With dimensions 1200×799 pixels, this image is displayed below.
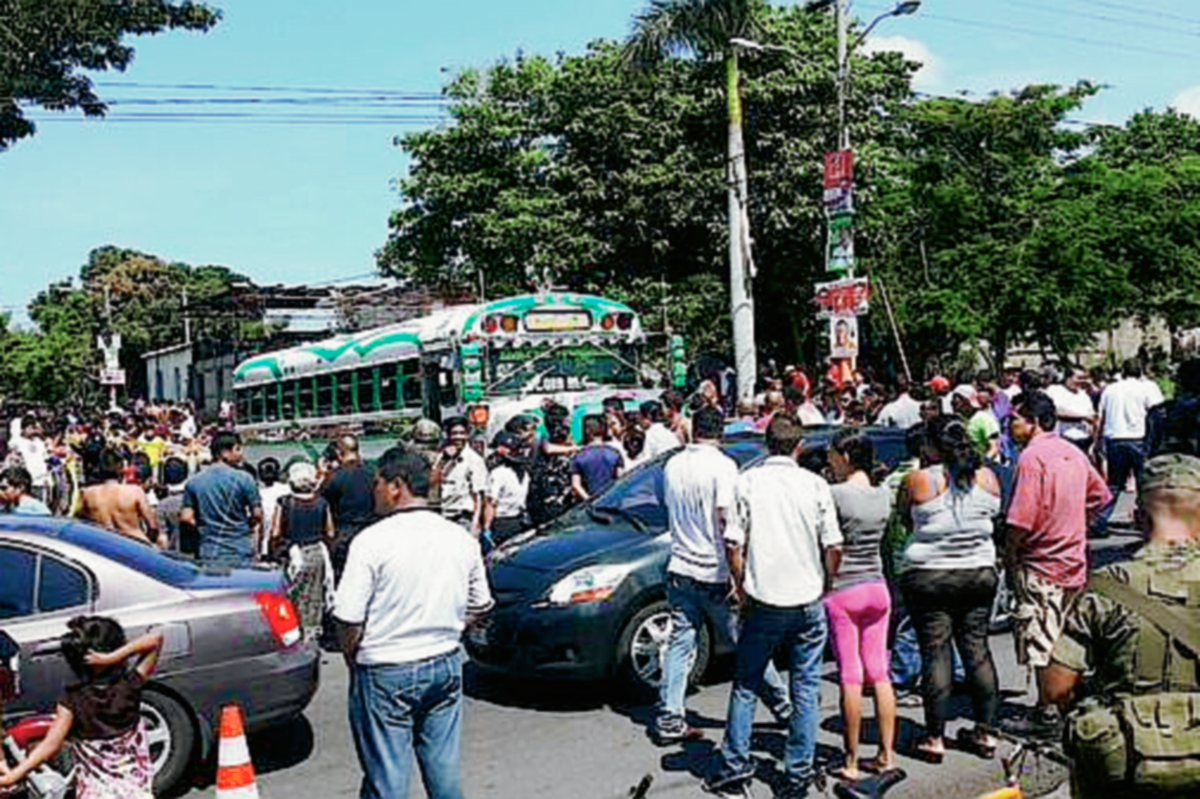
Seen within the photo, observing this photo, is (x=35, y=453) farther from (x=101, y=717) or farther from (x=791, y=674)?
(x=791, y=674)

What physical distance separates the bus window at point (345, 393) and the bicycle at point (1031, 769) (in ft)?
57.4

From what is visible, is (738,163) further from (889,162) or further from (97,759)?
(97,759)

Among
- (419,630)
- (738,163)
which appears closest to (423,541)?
(419,630)

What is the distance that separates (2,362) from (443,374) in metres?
47.2

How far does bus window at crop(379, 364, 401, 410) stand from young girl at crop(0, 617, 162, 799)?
14.8 metres

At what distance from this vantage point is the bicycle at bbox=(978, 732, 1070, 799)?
404 centimetres

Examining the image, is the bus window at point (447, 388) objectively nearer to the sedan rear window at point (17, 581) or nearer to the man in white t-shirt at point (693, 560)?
the man in white t-shirt at point (693, 560)

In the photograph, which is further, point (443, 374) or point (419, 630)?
point (443, 374)

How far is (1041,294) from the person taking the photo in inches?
1095

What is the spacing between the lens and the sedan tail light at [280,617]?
7.09 metres

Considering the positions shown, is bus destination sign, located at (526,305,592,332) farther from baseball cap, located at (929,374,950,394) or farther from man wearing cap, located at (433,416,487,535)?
man wearing cap, located at (433,416,487,535)

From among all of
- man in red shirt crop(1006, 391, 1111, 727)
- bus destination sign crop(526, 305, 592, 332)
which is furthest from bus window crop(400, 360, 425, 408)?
man in red shirt crop(1006, 391, 1111, 727)

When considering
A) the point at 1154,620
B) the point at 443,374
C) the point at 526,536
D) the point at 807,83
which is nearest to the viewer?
the point at 1154,620

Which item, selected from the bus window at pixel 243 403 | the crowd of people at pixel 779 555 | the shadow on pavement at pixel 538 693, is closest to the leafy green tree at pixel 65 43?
the bus window at pixel 243 403
